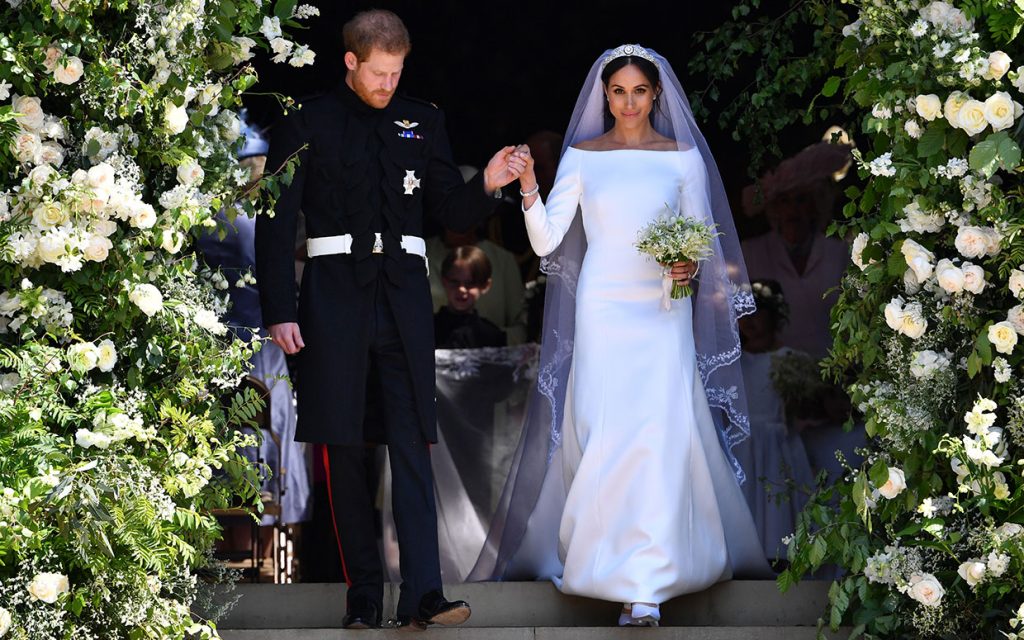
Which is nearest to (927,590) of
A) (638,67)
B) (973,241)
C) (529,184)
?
(973,241)

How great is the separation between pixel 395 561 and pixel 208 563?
2.17 meters

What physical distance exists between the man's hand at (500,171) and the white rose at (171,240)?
1.16 metres

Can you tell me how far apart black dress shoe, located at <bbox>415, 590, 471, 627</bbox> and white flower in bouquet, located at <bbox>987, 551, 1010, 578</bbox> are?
5.48ft

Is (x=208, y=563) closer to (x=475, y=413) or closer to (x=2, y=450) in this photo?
(x=2, y=450)

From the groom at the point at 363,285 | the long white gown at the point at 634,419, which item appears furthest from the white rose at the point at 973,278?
the groom at the point at 363,285

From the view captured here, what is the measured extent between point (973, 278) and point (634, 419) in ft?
4.87

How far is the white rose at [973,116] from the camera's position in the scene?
4996mm

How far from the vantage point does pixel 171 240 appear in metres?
5.13

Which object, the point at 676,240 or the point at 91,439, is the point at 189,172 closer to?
the point at 91,439

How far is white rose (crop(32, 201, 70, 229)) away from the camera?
491cm

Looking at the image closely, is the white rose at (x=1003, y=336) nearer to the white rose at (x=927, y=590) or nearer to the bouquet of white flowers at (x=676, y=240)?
the white rose at (x=927, y=590)

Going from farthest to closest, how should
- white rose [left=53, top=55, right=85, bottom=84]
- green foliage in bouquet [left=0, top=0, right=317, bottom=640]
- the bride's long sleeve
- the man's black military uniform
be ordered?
the bride's long sleeve
the man's black military uniform
white rose [left=53, top=55, right=85, bottom=84]
green foliage in bouquet [left=0, top=0, right=317, bottom=640]

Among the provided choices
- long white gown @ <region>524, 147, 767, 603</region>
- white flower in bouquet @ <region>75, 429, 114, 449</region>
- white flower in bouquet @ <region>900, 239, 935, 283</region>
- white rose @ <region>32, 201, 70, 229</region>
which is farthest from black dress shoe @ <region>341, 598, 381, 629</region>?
white flower in bouquet @ <region>900, 239, 935, 283</region>

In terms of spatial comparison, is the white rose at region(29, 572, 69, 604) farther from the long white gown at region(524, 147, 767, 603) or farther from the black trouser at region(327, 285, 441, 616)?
the long white gown at region(524, 147, 767, 603)
